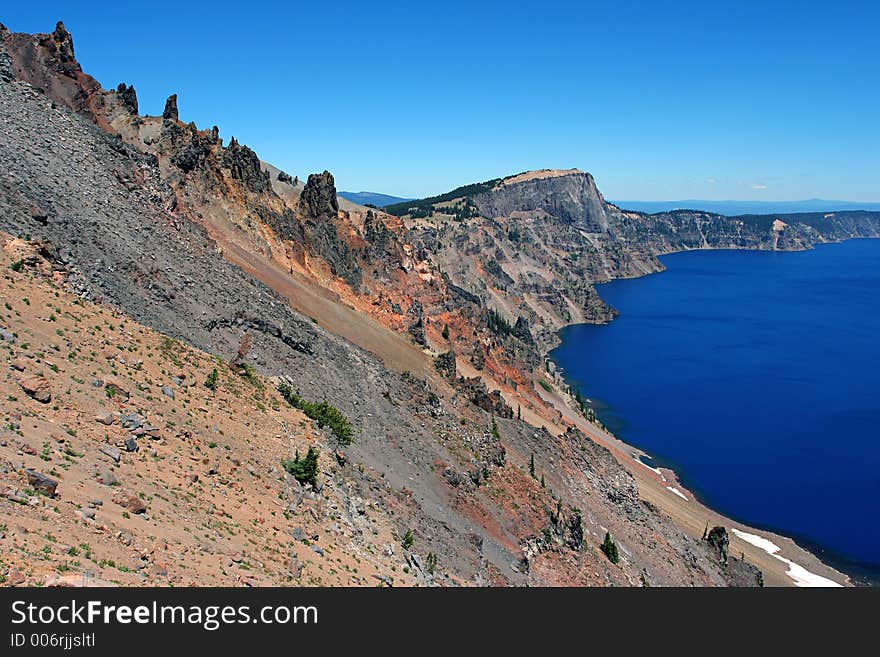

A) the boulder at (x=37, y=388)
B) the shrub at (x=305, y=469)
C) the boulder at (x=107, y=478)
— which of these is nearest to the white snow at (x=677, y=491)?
the shrub at (x=305, y=469)

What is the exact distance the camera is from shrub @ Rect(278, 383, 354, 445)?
1577 inches

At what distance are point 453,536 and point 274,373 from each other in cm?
1640

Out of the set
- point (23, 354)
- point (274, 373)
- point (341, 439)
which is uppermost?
point (23, 354)

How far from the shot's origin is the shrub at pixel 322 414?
4006 cm

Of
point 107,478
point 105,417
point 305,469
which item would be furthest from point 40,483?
point 305,469

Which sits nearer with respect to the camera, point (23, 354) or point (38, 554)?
point (38, 554)

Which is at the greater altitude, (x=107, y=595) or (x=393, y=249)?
(x=393, y=249)

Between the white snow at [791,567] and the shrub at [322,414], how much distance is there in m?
63.5

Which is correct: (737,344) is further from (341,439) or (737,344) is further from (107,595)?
(107,595)

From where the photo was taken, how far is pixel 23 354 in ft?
84.2

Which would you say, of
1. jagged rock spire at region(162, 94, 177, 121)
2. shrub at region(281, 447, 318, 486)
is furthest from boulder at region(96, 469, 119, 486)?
jagged rock spire at region(162, 94, 177, 121)

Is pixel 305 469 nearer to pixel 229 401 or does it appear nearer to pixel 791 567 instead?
pixel 229 401

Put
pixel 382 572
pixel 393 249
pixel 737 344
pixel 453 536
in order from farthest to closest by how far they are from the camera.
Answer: pixel 737 344, pixel 393 249, pixel 453 536, pixel 382 572

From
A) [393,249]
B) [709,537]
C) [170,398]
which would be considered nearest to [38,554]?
[170,398]
